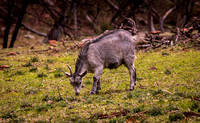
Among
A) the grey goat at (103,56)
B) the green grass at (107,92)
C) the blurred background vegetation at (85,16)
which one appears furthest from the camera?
the blurred background vegetation at (85,16)

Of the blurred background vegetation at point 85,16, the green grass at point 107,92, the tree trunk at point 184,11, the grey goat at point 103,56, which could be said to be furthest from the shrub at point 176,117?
the tree trunk at point 184,11

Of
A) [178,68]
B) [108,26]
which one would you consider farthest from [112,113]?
[108,26]

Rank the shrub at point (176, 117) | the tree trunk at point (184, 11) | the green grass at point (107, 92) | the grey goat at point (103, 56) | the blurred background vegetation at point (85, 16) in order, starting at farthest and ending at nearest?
the tree trunk at point (184, 11), the blurred background vegetation at point (85, 16), the grey goat at point (103, 56), the green grass at point (107, 92), the shrub at point (176, 117)

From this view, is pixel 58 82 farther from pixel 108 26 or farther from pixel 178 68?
pixel 108 26

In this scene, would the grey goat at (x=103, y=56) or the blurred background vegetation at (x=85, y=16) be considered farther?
the blurred background vegetation at (x=85, y=16)

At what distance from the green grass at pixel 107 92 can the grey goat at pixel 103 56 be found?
2.06 ft

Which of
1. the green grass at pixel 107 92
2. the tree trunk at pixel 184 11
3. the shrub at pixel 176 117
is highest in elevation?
the tree trunk at pixel 184 11

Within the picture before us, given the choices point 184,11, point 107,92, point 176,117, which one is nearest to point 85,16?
point 184,11

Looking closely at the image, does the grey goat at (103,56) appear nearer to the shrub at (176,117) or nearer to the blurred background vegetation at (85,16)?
the shrub at (176,117)

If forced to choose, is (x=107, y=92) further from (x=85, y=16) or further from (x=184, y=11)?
(x=85, y=16)

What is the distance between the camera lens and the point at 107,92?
9555mm

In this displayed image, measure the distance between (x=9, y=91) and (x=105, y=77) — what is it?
399 cm

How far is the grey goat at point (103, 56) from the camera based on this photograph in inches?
368

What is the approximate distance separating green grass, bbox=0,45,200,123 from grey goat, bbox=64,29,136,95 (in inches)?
24.7
